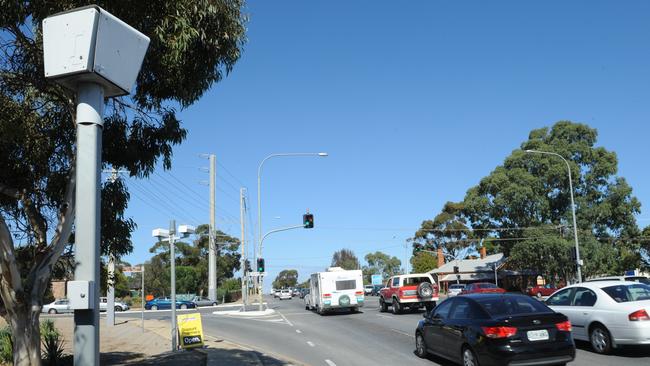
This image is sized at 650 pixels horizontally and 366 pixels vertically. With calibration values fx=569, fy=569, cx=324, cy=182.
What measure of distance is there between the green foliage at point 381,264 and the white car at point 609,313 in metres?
135

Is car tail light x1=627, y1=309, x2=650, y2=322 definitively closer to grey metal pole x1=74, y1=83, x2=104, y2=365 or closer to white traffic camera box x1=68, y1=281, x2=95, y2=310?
grey metal pole x1=74, y1=83, x2=104, y2=365

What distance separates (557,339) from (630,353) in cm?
343

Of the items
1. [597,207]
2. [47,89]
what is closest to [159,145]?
[47,89]

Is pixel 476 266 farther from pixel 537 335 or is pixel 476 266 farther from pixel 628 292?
pixel 537 335

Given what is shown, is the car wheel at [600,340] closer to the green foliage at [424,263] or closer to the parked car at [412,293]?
the parked car at [412,293]

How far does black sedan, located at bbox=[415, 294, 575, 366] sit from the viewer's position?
30.8 feet

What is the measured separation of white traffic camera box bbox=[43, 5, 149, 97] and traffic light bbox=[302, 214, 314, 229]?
99.3ft

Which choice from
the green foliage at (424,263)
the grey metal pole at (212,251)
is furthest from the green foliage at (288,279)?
the grey metal pole at (212,251)

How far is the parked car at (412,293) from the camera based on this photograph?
29062 millimetres

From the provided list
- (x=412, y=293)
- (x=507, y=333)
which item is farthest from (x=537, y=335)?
(x=412, y=293)

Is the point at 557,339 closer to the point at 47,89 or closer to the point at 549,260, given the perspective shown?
the point at 47,89

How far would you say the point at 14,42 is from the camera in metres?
8.68

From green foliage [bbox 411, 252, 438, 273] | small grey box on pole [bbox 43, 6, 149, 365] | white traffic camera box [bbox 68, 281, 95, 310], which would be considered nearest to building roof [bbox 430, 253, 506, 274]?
green foliage [bbox 411, 252, 438, 273]

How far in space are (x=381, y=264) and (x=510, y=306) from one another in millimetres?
143677
